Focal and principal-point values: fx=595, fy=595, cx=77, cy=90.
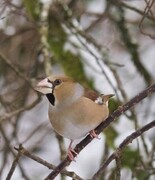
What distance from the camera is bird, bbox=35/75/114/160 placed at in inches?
93.9

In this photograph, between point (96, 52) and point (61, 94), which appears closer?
point (61, 94)

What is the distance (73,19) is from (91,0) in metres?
1.38

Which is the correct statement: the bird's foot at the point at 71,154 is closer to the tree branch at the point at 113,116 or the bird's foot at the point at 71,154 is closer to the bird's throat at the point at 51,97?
the tree branch at the point at 113,116

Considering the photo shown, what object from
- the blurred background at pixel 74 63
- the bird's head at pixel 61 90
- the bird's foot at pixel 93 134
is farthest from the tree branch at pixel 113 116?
the blurred background at pixel 74 63

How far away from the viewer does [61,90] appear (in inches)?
97.0

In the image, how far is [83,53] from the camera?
4090mm

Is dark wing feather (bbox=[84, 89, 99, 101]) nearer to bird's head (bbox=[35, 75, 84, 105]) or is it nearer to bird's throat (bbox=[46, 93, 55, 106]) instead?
bird's head (bbox=[35, 75, 84, 105])

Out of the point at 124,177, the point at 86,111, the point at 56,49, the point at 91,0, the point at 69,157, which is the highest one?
the point at 91,0

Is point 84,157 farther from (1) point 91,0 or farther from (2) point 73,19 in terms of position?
(2) point 73,19

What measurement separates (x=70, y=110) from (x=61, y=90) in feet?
0.32

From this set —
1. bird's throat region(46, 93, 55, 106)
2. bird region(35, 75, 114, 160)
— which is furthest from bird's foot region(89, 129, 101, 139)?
bird's throat region(46, 93, 55, 106)

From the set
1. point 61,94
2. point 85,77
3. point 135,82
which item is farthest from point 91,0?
point 61,94

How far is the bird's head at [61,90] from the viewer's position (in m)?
2.40

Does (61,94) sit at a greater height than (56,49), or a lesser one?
lesser
